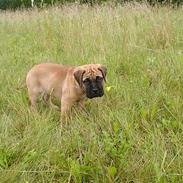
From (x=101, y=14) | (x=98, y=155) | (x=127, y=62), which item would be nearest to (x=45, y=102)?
(x=127, y=62)

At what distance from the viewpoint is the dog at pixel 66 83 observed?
369 cm

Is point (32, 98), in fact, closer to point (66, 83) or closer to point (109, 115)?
point (66, 83)

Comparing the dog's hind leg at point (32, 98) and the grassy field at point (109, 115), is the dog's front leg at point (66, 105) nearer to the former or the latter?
the grassy field at point (109, 115)

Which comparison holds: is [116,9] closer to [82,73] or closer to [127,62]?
[127,62]

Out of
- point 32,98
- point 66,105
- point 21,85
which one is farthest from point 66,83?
point 21,85

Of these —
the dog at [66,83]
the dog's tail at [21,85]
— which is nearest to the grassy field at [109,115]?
the dog's tail at [21,85]

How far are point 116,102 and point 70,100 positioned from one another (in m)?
0.51

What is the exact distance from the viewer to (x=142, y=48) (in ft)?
18.5

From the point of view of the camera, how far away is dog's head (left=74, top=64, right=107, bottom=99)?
3.61m

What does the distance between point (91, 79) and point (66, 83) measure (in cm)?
53

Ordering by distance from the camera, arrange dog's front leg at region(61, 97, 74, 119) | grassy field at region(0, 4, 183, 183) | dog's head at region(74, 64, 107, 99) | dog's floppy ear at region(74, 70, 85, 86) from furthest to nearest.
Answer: dog's front leg at region(61, 97, 74, 119)
dog's floppy ear at region(74, 70, 85, 86)
dog's head at region(74, 64, 107, 99)
grassy field at region(0, 4, 183, 183)

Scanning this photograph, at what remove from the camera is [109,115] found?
3.42 m

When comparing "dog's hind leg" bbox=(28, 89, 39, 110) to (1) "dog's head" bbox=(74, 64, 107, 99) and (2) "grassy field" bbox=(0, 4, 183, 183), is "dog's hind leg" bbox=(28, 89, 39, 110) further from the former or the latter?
(1) "dog's head" bbox=(74, 64, 107, 99)

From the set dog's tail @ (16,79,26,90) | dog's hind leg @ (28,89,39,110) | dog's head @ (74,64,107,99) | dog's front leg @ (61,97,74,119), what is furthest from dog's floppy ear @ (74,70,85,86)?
dog's tail @ (16,79,26,90)
